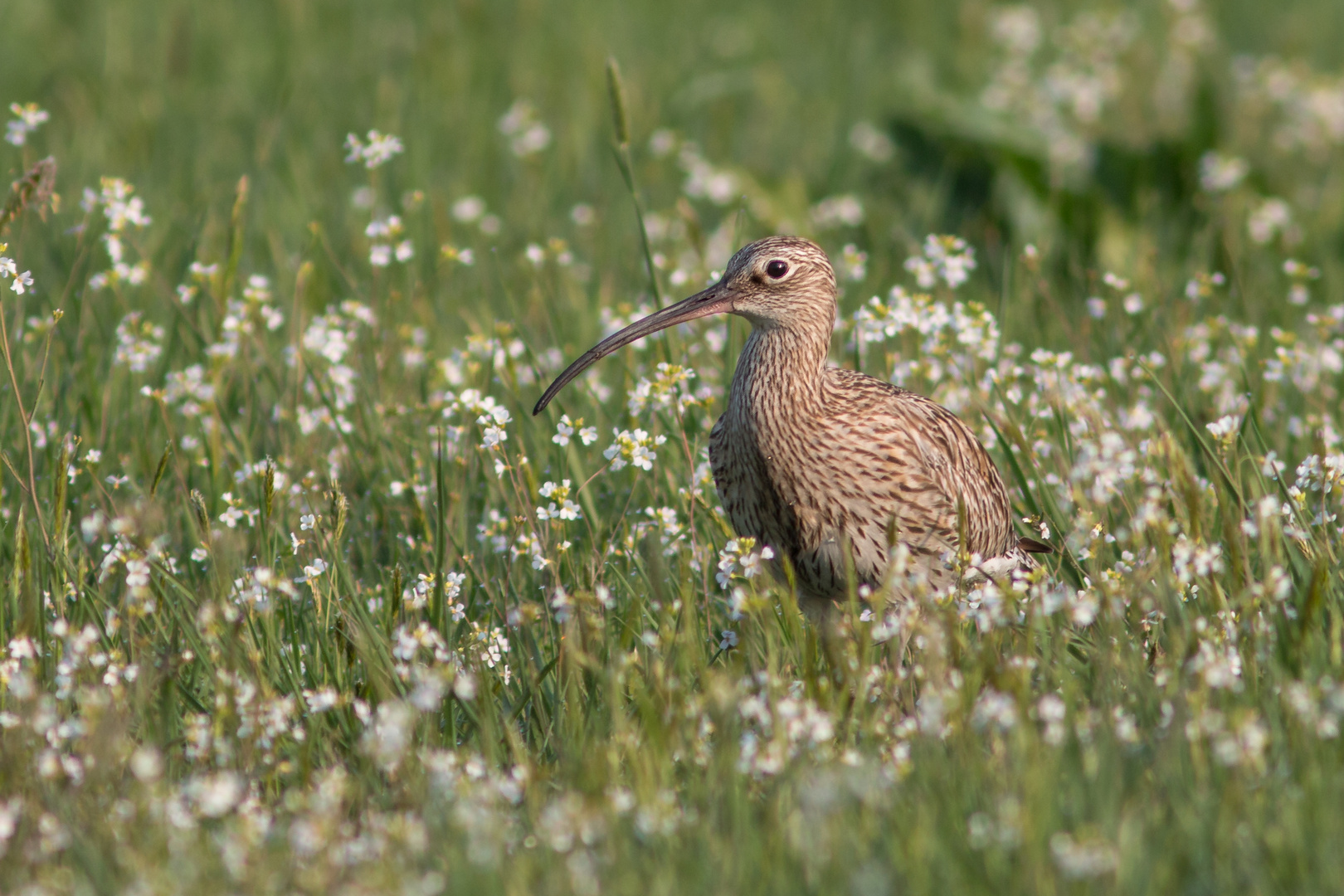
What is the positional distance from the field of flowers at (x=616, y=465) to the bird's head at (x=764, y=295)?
0.97ft

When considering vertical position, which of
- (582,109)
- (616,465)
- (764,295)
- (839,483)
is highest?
(582,109)

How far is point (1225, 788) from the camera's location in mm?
3367

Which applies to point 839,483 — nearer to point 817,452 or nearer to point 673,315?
point 817,452

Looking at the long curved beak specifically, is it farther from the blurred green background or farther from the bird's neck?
the blurred green background

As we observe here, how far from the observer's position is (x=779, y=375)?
5.48 meters

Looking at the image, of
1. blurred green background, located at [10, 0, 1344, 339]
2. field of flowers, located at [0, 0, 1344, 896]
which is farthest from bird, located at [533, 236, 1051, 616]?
blurred green background, located at [10, 0, 1344, 339]

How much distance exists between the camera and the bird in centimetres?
534

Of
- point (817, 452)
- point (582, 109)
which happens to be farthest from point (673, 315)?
point (582, 109)

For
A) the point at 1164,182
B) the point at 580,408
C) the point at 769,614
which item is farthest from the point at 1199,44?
the point at 769,614

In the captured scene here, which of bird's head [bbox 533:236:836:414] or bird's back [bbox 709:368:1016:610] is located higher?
bird's head [bbox 533:236:836:414]

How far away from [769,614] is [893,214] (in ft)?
18.0

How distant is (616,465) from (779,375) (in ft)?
2.83

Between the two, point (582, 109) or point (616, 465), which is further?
point (582, 109)

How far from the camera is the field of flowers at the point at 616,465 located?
3383 mm
